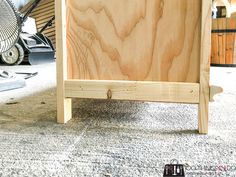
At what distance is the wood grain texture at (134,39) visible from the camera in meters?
0.99

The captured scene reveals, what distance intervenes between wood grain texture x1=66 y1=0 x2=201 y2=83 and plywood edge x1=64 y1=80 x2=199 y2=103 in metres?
0.03

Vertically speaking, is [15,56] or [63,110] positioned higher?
[15,56]

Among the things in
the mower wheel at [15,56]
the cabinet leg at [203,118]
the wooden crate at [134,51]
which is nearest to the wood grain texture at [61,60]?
the wooden crate at [134,51]

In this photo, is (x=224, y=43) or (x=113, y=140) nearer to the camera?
(x=113, y=140)

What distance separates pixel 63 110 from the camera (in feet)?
3.51

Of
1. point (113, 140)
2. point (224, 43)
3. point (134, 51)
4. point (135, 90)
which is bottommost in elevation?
point (113, 140)

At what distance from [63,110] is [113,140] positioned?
0.26m

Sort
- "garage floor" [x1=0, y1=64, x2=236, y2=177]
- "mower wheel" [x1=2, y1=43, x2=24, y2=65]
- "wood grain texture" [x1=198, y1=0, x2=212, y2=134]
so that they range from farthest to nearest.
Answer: "mower wheel" [x1=2, y1=43, x2=24, y2=65], "wood grain texture" [x1=198, y1=0, x2=212, y2=134], "garage floor" [x1=0, y1=64, x2=236, y2=177]

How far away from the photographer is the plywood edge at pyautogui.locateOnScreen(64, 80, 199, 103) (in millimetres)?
995

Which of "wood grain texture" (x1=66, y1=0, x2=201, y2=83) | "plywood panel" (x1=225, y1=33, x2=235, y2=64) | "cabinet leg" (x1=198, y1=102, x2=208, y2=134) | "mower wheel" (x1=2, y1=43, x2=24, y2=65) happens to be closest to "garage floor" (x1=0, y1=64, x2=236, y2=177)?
"cabinet leg" (x1=198, y1=102, x2=208, y2=134)

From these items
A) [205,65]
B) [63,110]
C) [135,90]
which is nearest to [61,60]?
[63,110]

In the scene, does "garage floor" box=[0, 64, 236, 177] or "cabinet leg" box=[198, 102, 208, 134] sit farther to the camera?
"cabinet leg" box=[198, 102, 208, 134]

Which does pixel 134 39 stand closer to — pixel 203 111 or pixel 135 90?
pixel 135 90

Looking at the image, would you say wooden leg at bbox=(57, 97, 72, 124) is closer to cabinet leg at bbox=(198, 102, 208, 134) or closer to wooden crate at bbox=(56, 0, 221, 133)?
wooden crate at bbox=(56, 0, 221, 133)
